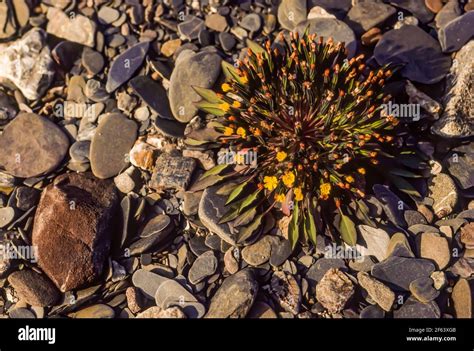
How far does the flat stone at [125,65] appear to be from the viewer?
242 inches

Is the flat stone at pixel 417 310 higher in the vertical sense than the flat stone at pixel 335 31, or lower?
lower

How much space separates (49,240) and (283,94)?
3173mm

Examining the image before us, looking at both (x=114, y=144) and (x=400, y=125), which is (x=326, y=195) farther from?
(x=114, y=144)

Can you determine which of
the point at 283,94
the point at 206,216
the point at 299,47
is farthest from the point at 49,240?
the point at 299,47

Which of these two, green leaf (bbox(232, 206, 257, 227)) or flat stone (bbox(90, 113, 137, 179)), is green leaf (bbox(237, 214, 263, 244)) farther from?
flat stone (bbox(90, 113, 137, 179))

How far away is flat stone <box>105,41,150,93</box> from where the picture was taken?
6141 millimetres

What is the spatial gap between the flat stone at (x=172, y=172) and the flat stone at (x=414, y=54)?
2748 mm

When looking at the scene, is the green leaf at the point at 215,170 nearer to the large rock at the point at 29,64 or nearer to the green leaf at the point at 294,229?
the green leaf at the point at 294,229

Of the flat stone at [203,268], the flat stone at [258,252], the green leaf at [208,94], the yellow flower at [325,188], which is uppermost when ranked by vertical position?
the green leaf at [208,94]

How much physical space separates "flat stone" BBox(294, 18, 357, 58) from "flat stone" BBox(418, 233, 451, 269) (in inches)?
97.4

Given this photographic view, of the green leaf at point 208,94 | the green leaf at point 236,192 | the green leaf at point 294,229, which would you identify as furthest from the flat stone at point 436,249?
the green leaf at point 208,94

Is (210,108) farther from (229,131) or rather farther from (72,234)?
(72,234)

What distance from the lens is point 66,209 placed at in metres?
5.29

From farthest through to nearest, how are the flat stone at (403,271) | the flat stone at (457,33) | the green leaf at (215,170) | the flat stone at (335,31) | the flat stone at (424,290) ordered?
the flat stone at (335,31) < the flat stone at (457,33) < the green leaf at (215,170) < the flat stone at (403,271) < the flat stone at (424,290)
